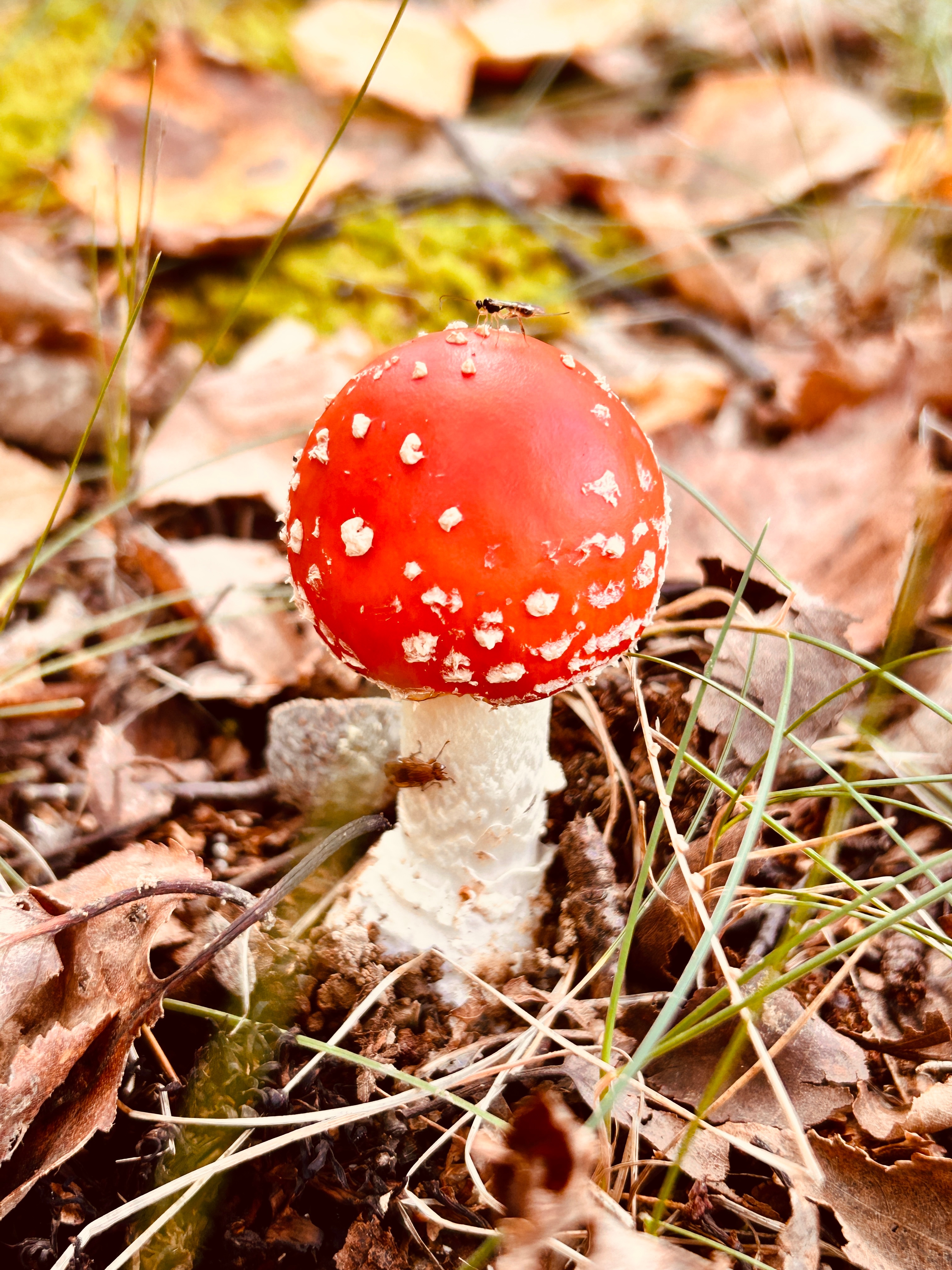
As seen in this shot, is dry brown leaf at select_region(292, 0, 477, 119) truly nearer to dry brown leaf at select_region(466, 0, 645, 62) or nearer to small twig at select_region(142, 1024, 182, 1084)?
dry brown leaf at select_region(466, 0, 645, 62)

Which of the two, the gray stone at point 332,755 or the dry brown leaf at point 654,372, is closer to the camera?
the gray stone at point 332,755

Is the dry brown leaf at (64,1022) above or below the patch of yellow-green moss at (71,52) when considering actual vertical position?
below

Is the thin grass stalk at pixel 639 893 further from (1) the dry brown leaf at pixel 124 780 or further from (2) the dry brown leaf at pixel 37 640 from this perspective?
(2) the dry brown leaf at pixel 37 640

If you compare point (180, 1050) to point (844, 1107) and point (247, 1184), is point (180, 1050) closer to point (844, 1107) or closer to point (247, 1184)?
point (247, 1184)

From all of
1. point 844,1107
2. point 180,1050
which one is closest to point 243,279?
point 180,1050

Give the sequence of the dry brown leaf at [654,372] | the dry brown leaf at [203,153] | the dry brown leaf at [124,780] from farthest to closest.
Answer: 1. the dry brown leaf at [203,153]
2. the dry brown leaf at [654,372]
3. the dry brown leaf at [124,780]

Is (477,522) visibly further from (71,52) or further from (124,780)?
(71,52)

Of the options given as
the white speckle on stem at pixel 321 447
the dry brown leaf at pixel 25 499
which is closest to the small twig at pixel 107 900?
the white speckle on stem at pixel 321 447
